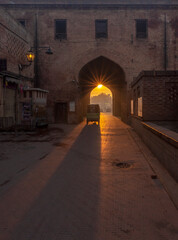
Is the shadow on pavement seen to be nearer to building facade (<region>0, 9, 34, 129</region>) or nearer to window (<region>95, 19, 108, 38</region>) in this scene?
building facade (<region>0, 9, 34, 129</region>)

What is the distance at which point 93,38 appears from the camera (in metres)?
19.0

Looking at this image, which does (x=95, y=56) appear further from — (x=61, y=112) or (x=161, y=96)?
(x=161, y=96)

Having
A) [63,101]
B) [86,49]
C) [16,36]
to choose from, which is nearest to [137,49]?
[86,49]

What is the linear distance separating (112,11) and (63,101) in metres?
10.4

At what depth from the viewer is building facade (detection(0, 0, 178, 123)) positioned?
18.9 m

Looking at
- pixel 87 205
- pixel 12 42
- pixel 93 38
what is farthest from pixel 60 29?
pixel 87 205

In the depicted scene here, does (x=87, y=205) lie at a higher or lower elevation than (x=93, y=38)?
lower

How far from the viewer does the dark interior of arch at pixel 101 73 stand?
2039 centimetres

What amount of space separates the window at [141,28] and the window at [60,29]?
24.5 feet

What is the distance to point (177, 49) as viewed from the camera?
19.0 m

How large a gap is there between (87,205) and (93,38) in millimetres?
18506

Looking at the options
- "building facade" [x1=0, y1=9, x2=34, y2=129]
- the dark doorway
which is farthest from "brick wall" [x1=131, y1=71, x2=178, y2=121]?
the dark doorway

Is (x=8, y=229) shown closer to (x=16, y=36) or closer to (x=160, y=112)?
(x=160, y=112)

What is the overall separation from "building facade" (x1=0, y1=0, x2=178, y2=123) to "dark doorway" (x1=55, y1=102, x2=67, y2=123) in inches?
19.5
